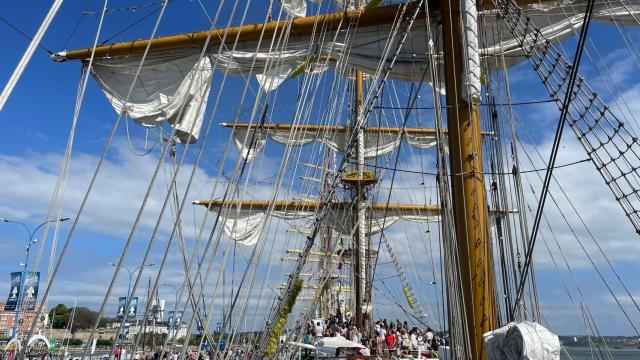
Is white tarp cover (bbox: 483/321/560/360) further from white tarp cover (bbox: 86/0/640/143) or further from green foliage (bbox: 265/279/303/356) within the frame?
green foliage (bbox: 265/279/303/356)

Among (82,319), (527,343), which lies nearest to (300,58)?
(527,343)

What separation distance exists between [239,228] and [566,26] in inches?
670

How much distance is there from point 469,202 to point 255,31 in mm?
4911

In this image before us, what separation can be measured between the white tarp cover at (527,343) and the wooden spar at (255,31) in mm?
5111

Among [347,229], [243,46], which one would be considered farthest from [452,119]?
[347,229]

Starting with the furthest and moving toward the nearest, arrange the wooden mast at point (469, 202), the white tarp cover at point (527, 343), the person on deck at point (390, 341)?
the person on deck at point (390, 341) → the wooden mast at point (469, 202) → the white tarp cover at point (527, 343)

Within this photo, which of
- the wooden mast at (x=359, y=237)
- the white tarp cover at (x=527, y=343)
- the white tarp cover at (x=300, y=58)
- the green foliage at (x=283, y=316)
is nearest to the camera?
the white tarp cover at (x=527, y=343)

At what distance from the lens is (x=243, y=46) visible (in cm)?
963

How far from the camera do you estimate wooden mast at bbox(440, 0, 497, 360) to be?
582cm

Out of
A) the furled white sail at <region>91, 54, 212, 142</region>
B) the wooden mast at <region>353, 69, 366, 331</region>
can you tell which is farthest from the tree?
the furled white sail at <region>91, 54, 212, 142</region>

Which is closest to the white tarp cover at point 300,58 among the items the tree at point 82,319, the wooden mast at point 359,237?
the wooden mast at point 359,237

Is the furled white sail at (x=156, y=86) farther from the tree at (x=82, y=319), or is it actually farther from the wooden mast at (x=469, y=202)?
the tree at (x=82, y=319)

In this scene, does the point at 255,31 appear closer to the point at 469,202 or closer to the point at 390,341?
the point at 469,202

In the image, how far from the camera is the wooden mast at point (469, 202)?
19.1 ft
